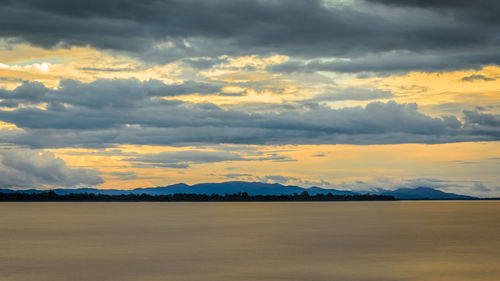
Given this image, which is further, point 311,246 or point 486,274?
point 311,246

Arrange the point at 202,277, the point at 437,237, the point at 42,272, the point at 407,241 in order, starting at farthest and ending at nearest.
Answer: the point at 437,237
the point at 407,241
the point at 42,272
the point at 202,277

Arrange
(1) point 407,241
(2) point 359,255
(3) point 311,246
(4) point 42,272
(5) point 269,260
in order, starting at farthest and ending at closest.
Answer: (1) point 407,241, (3) point 311,246, (2) point 359,255, (5) point 269,260, (4) point 42,272

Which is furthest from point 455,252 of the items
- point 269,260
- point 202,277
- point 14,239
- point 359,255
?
point 14,239

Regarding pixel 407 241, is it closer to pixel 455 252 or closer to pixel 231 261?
pixel 455 252

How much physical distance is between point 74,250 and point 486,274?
32.5 metres

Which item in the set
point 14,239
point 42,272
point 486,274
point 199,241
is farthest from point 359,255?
point 14,239

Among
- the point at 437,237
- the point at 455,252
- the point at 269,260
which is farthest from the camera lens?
the point at 437,237

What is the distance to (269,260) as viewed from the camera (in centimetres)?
4356

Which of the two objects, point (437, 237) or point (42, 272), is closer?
point (42, 272)

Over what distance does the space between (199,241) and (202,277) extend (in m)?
25.0

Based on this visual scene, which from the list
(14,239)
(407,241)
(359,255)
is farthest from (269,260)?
(14,239)

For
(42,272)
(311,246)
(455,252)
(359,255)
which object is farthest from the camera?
(311,246)

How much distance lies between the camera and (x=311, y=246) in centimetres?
5459

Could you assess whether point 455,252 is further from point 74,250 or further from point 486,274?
point 74,250
